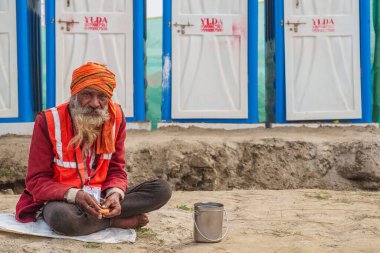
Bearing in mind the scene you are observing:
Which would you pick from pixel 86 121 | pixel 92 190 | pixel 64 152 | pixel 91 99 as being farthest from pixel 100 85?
pixel 92 190

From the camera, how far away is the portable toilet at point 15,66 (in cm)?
682

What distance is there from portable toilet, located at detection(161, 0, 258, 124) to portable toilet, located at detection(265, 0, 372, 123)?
0.37 metres

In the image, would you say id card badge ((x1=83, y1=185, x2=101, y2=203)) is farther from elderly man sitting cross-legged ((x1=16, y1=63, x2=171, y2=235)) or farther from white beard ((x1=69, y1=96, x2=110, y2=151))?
white beard ((x1=69, y1=96, x2=110, y2=151))

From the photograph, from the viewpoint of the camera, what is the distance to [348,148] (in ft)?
20.6

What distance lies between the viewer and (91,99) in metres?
3.37

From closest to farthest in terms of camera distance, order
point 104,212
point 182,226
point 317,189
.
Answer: point 104,212 < point 182,226 < point 317,189

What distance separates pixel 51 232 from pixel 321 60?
4.67 metres

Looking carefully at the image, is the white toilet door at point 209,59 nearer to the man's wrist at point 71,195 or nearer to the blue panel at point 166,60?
the blue panel at point 166,60

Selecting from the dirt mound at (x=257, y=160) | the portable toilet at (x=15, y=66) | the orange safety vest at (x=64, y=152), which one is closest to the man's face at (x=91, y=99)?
the orange safety vest at (x=64, y=152)

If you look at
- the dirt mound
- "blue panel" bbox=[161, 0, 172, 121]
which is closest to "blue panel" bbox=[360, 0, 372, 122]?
the dirt mound

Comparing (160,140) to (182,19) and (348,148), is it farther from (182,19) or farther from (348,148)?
(348,148)

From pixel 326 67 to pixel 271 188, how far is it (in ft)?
5.99

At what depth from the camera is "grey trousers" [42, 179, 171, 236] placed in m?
3.27

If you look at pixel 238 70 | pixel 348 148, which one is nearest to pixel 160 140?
pixel 238 70
